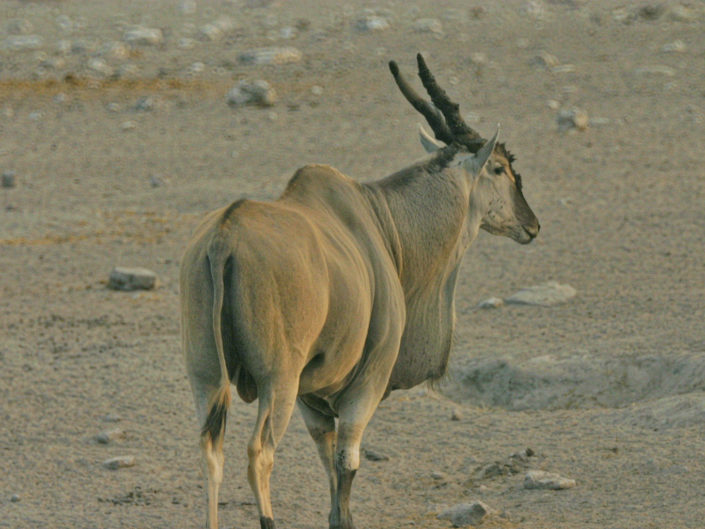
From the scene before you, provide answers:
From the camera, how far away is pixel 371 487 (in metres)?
6.44

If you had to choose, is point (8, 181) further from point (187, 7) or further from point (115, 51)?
point (187, 7)

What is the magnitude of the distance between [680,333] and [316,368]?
3.53 meters

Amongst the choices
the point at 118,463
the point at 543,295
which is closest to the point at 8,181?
the point at 543,295

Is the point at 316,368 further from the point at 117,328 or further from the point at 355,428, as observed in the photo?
the point at 117,328

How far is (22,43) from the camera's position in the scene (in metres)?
18.6

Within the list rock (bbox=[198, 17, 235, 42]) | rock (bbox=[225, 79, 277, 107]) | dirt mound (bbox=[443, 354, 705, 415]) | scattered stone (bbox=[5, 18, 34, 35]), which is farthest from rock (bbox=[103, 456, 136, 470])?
scattered stone (bbox=[5, 18, 34, 35])

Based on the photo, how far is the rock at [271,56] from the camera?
17.3 metres

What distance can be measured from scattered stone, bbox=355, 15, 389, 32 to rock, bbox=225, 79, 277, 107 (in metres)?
3.27

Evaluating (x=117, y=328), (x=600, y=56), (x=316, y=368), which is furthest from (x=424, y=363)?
(x=600, y=56)

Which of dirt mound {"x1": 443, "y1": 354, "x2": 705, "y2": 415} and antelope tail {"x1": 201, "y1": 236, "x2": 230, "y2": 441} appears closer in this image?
antelope tail {"x1": 201, "y1": 236, "x2": 230, "y2": 441}

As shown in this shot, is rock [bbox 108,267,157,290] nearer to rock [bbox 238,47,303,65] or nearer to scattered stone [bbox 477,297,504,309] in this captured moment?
scattered stone [bbox 477,297,504,309]

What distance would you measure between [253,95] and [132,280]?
6.28m

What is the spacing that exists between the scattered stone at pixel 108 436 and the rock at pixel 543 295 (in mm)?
3040

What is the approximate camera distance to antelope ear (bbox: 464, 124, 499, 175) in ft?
19.3
